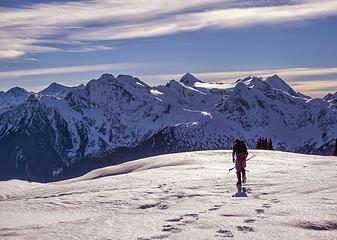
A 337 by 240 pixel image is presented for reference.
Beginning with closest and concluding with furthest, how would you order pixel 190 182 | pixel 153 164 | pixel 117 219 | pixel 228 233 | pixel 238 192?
1. pixel 228 233
2. pixel 117 219
3. pixel 238 192
4. pixel 190 182
5. pixel 153 164

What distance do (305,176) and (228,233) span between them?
13035 millimetres

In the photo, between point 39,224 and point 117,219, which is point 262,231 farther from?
point 39,224

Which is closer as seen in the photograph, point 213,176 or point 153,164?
point 213,176

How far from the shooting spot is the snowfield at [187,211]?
1283 centimetres

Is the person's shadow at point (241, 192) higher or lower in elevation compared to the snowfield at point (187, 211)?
lower

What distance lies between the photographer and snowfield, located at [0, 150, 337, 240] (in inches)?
505

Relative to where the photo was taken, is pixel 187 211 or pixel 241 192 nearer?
pixel 187 211

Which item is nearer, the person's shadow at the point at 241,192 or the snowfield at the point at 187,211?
the snowfield at the point at 187,211

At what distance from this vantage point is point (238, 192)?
2056 centimetres

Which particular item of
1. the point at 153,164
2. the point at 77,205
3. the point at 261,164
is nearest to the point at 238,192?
the point at 77,205

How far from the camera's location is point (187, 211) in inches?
628

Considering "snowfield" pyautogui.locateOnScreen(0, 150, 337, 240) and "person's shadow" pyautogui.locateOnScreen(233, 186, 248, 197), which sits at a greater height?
"snowfield" pyautogui.locateOnScreen(0, 150, 337, 240)

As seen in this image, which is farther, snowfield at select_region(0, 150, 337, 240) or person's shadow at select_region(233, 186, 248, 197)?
person's shadow at select_region(233, 186, 248, 197)

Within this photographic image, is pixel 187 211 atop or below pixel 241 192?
atop
